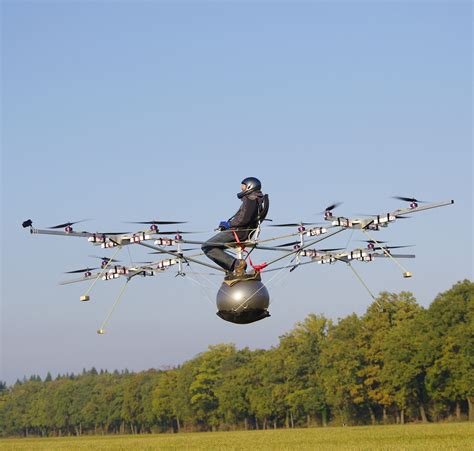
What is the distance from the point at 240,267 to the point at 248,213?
1.77 meters

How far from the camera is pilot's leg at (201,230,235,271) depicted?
31.5 metres

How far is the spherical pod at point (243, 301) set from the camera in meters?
30.8

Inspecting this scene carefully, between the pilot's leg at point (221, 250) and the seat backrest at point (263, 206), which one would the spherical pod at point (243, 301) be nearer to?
the pilot's leg at point (221, 250)

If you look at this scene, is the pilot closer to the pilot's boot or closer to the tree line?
the pilot's boot

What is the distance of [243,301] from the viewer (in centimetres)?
3073

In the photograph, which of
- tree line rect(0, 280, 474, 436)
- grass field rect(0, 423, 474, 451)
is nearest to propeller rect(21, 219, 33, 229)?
grass field rect(0, 423, 474, 451)

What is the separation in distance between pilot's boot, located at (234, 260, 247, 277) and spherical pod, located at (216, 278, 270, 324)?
247 mm

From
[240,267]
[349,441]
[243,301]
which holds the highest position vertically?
[240,267]

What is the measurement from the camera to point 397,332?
133125 mm

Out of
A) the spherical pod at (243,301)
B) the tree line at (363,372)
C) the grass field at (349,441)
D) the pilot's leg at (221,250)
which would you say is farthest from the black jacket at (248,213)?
the tree line at (363,372)

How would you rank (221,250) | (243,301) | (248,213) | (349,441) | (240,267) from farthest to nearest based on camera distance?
(349,441) < (221,250) < (240,267) < (248,213) < (243,301)

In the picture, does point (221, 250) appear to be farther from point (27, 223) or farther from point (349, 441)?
point (349, 441)

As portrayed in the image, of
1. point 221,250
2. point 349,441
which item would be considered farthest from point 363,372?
point 221,250

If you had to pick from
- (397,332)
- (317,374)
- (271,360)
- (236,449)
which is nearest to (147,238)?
(236,449)
